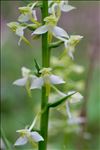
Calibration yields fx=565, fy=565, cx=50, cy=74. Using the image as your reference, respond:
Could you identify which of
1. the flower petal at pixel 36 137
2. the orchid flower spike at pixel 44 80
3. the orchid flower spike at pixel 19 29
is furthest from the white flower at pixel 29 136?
the orchid flower spike at pixel 19 29

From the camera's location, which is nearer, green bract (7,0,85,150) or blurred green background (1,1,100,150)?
green bract (7,0,85,150)

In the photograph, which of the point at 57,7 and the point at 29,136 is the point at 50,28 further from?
the point at 29,136

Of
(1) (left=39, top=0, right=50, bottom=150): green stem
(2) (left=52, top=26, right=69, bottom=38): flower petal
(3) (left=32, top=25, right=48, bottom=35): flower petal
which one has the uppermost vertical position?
(3) (left=32, top=25, right=48, bottom=35): flower petal

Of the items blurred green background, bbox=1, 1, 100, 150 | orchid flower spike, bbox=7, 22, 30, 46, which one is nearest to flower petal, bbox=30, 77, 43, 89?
orchid flower spike, bbox=7, 22, 30, 46

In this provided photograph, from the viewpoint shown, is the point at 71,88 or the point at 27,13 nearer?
the point at 27,13

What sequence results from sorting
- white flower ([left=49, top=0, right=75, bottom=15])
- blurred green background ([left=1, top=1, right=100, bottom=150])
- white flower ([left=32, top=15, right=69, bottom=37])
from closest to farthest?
1. white flower ([left=32, top=15, right=69, bottom=37])
2. white flower ([left=49, top=0, right=75, bottom=15])
3. blurred green background ([left=1, top=1, right=100, bottom=150])

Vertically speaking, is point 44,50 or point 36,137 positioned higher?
point 44,50

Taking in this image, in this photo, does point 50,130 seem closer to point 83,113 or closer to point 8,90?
point 83,113

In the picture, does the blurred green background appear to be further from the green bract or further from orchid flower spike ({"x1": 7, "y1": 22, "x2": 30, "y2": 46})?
orchid flower spike ({"x1": 7, "y1": 22, "x2": 30, "y2": 46})

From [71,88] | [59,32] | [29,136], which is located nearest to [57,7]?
[59,32]

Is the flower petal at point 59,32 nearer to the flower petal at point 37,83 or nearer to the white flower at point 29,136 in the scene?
the flower petal at point 37,83
